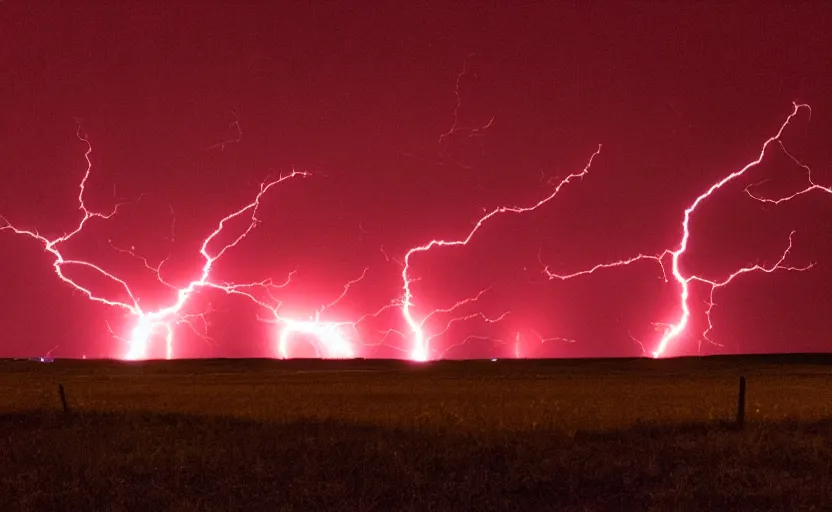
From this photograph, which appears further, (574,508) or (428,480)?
(428,480)

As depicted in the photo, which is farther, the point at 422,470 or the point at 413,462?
the point at 413,462

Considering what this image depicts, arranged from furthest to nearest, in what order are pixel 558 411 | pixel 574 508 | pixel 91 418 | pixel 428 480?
pixel 558 411 < pixel 91 418 < pixel 428 480 < pixel 574 508

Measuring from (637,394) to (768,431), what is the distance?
1372 cm

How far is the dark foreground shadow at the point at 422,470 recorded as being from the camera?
1003 cm

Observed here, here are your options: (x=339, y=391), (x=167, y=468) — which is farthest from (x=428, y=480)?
(x=339, y=391)

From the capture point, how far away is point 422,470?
11297mm

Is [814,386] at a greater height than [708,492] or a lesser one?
greater

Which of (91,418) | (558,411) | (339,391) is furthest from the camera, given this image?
(339,391)

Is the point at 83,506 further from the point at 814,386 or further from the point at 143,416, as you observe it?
the point at 814,386

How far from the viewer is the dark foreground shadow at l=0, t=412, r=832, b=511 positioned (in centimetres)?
1003

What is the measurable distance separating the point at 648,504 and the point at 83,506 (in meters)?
6.08

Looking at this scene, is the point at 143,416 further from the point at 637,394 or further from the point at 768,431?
the point at 637,394

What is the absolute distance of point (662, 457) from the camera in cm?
1179

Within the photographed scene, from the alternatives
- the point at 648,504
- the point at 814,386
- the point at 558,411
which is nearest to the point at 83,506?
the point at 648,504
